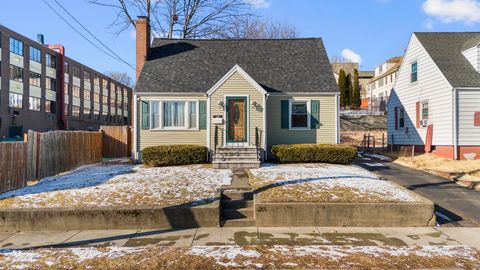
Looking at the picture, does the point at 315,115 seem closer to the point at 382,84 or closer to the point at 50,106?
the point at 382,84

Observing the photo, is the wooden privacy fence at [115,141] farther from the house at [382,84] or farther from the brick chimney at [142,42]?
the house at [382,84]

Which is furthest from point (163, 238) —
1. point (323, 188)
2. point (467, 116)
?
point (467, 116)

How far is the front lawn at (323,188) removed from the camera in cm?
788

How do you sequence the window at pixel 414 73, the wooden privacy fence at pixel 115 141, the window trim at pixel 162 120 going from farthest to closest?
the window at pixel 414 73
the wooden privacy fence at pixel 115 141
the window trim at pixel 162 120

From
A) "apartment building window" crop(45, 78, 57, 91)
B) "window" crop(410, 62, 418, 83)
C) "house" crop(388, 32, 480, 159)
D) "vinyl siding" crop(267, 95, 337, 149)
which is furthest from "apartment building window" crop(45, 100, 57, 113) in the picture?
"window" crop(410, 62, 418, 83)

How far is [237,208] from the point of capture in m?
8.20

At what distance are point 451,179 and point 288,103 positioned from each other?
7.24 metres

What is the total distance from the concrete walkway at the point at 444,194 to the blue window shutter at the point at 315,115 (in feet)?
10.4

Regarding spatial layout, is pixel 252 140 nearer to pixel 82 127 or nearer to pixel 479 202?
pixel 479 202

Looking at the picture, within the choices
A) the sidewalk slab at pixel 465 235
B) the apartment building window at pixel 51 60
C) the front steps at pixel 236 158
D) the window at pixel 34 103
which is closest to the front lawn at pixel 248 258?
the sidewalk slab at pixel 465 235

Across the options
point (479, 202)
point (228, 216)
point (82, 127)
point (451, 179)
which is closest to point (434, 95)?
point (451, 179)

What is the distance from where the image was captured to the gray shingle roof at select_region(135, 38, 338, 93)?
51.2 feet

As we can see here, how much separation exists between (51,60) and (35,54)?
3941mm

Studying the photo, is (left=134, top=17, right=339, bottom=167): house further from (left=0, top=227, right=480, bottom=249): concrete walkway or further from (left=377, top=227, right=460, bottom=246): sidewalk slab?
(left=377, top=227, right=460, bottom=246): sidewalk slab
